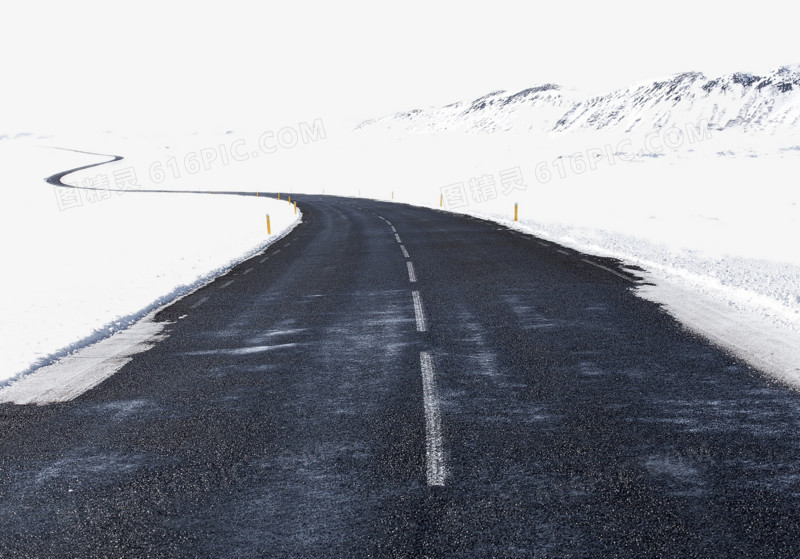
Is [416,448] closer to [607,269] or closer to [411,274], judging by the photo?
[411,274]

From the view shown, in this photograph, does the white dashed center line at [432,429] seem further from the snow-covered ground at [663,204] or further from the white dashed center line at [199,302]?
the white dashed center line at [199,302]

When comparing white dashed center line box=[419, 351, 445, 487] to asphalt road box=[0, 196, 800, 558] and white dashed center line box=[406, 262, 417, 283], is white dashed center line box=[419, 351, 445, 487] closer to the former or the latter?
asphalt road box=[0, 196, 800, 558]

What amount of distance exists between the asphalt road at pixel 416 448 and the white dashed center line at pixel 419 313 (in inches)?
3.0

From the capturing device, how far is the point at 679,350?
21.8 ft

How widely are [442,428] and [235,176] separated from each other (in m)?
104

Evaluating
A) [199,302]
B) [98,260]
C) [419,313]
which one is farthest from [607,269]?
[98,260]

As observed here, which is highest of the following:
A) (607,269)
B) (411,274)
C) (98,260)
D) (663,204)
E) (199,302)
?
(98,260)

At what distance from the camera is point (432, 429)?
15.2ft

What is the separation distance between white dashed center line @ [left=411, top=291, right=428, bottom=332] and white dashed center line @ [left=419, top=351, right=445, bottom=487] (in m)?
1.58

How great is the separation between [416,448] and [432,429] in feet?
1.14

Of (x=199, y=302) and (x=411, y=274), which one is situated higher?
(x=199, y=302)

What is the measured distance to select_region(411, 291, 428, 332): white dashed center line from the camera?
7.97m

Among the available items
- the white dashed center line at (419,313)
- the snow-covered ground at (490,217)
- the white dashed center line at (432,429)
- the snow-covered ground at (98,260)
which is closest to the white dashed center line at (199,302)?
the snow-covered ground at (98,260)

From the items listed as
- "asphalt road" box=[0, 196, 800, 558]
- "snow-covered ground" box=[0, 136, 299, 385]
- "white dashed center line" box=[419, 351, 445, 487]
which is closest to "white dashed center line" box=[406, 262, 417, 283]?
"asphalt road" box=[0, 196, 800, 558]
